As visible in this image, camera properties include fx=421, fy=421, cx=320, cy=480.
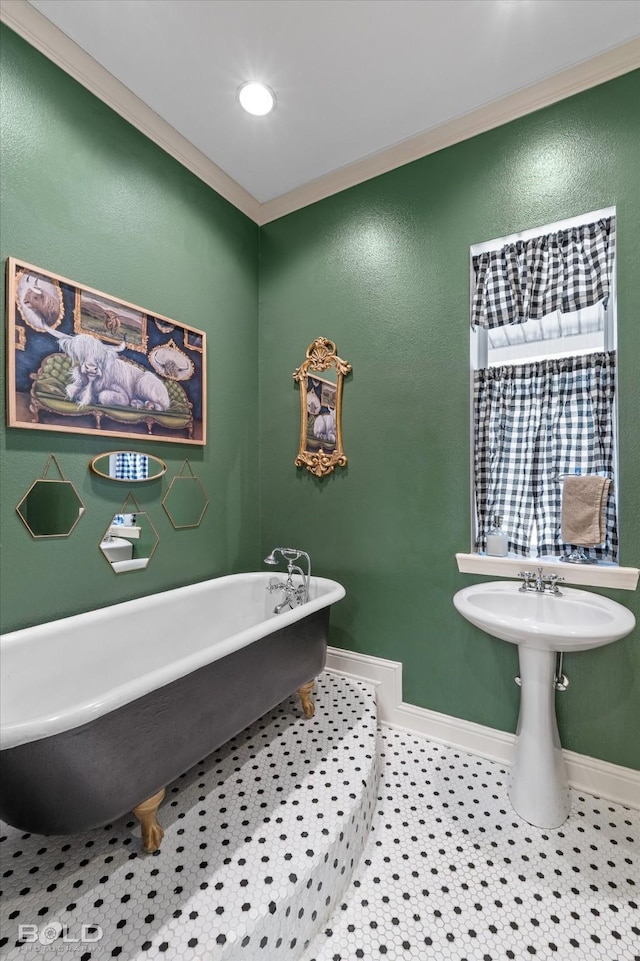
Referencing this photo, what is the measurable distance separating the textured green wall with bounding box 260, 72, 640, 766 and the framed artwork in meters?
0.63

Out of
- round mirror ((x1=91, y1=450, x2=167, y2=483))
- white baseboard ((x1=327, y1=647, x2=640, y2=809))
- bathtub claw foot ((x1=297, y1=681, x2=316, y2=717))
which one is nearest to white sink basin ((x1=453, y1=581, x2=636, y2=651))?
white baseboard ((x1=327, y1=647, x2=640, y2=809))

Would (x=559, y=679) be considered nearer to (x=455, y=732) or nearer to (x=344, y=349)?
(x=455, y=732)

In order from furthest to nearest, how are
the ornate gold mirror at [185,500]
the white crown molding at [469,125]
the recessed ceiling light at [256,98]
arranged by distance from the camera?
the ornate gold mirror at [185,500]
the recessed ceiling light at [256,98]
the white crown molding at [469,125]

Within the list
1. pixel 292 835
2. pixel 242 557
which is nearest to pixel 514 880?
pixel 292 835

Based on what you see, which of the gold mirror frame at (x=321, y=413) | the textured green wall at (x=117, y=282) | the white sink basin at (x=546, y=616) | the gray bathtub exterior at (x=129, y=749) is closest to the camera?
the gray bathtub exterior at (x=129, y=749)

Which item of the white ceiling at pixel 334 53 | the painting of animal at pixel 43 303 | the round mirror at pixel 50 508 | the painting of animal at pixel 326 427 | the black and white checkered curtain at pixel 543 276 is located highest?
the white ceiling at pixel 334 53

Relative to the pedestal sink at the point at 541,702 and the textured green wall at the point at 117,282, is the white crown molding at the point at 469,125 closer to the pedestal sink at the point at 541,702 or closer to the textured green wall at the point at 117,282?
the textured green wall at the point at 117,282

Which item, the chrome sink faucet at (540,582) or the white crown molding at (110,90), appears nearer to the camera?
the white crown molding at (110,90)

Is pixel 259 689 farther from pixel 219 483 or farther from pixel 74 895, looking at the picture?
pixel 219 483

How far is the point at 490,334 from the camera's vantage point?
7.09 ft

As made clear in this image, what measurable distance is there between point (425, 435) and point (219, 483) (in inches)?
48.8

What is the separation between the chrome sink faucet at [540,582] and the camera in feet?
5.97

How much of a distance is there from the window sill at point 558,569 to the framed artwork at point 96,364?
1.61 m

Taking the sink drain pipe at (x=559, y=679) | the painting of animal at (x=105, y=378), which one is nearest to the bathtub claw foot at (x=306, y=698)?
the sink drain pipe at (x=559, y=679)
